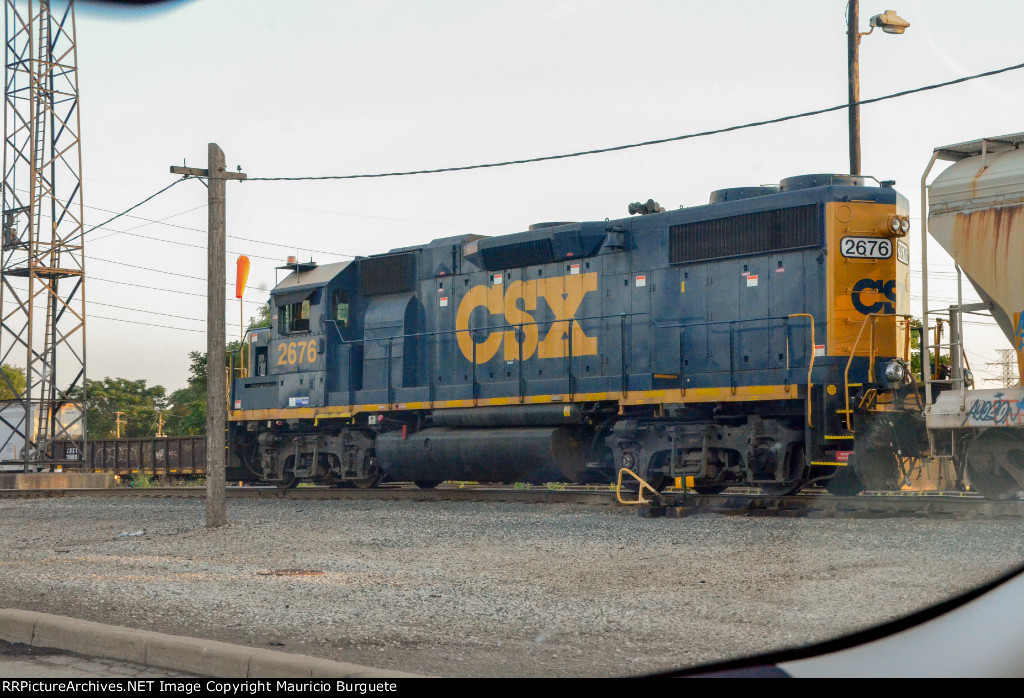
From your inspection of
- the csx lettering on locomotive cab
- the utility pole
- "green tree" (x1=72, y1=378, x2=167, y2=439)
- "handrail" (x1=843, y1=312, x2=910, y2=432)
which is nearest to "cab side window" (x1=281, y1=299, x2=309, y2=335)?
the csx lettering on locomotive cab

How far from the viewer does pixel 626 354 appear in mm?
14398

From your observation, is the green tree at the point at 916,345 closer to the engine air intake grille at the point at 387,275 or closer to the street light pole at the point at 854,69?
the street light pole at the point at 854,69

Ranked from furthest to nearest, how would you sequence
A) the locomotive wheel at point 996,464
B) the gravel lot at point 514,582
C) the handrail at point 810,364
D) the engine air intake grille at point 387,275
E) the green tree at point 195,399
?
1. the green tree at point 195,399
2. the engine air intake grille at point 387,275
3. the handrail at point 810,364
4. the locomotive wheel at point 996,464
5. the gravel lot at point 514,582

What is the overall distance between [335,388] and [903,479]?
978 cm

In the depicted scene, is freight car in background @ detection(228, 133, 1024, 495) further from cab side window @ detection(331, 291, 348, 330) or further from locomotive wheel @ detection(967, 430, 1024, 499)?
locomotive wheel @ detection(967, 430, 1024, 499)

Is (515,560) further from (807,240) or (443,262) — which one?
(443,262)

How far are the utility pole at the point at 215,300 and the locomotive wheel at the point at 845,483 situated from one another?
25.2 feet

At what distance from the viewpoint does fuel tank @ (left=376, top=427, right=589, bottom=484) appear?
14.7m

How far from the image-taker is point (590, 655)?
4.98 m

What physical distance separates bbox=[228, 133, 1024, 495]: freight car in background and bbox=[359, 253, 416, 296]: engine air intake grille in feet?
0.10

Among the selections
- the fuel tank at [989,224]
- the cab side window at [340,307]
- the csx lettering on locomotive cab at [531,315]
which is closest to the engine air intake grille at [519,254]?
the csx lettering on locomotive cab at [531,315]

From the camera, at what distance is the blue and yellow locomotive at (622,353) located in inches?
499

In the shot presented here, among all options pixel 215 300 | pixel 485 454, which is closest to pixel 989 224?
pixel 485 454
